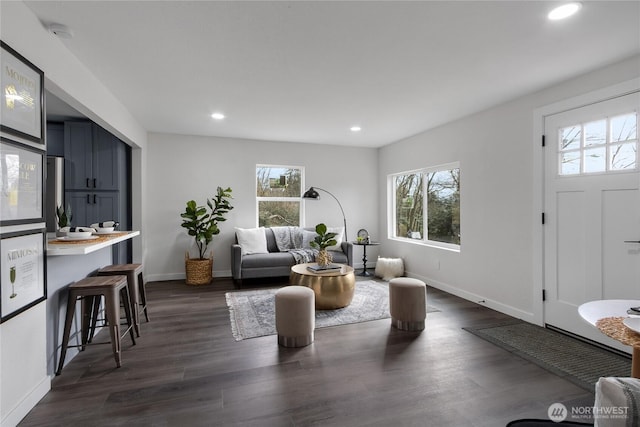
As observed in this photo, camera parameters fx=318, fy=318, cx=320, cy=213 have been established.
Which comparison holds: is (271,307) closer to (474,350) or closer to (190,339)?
(190,339)

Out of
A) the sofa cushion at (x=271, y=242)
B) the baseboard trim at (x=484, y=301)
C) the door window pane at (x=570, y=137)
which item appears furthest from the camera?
the sofa cushion at (x=271, y=242)

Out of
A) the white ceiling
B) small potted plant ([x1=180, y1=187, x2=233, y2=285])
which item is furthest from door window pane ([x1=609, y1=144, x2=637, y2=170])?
small potted plant ([x1=180, y1=187, x2=233, y2=285])

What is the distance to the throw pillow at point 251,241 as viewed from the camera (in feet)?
16.4

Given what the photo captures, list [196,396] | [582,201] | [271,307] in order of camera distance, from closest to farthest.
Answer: [196,396] → [582,201] → [271,307]

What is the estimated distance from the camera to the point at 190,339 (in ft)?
9.45

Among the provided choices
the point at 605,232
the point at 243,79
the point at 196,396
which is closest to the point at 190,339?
the point at 196,396

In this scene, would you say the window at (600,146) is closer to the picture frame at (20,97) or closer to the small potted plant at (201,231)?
the picture frame at (20,97)

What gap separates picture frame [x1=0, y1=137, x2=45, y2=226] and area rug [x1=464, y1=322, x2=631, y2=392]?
3497mm

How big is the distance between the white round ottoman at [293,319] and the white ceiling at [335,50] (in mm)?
1976

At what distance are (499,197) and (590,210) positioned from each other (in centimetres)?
94

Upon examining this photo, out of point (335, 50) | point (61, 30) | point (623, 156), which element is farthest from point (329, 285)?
point (61, 30)

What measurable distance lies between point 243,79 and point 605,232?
135 inches

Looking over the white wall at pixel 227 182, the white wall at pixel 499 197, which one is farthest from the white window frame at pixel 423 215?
the white wall at pixel 227 182

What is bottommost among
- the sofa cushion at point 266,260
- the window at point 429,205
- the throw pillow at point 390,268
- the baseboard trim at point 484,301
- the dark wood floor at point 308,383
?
the dark wood floor at point 308,383
